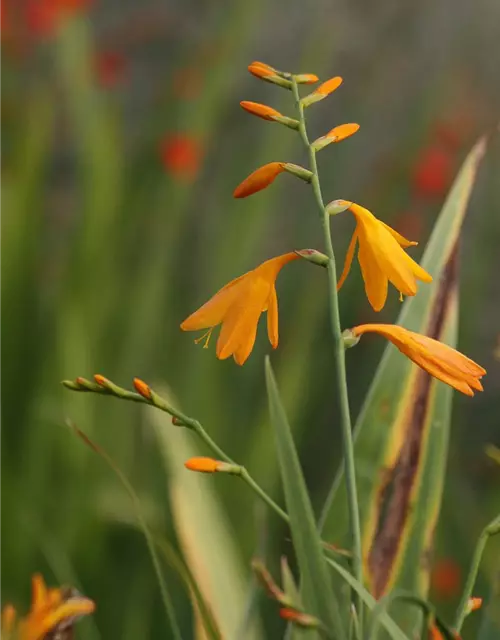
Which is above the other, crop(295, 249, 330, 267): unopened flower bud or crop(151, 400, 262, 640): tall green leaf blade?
crop(295, 249, 330, 267): unopened flower bud

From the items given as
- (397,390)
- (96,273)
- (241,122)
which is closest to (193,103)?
(96,273)

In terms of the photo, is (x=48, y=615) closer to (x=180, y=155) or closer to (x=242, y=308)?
(x=242, y=308)

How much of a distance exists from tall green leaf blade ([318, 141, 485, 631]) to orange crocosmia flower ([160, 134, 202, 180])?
0.73 meters

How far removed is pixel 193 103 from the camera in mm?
1175

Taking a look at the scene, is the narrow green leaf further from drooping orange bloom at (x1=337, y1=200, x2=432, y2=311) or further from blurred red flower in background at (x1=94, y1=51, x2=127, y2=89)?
blurred red flower in background at (x1=94, y1=51, x2=127, y2=89)

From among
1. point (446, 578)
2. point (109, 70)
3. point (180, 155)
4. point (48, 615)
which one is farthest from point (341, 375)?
point (109, 70)

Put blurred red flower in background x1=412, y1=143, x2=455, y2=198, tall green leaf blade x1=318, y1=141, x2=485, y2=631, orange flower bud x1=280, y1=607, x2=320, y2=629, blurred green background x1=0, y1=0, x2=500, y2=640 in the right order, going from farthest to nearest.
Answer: blurred red flower in background x1=412, y1=143, x2=455, y2=198, blurred green background x1=0, y1=0, x2=500, y2=640, tall green leaf blade x1=318, y1=141, x2=485, y2=631, orange flower bud x1=280, y1=607, x2=320, y2=629

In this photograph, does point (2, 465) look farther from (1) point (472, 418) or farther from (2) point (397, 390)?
(1) point (472, 418)

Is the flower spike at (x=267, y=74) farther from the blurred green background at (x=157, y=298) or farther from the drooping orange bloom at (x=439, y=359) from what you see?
the blurred green background at (x=157, y=298)

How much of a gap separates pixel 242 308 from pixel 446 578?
0.78 metres

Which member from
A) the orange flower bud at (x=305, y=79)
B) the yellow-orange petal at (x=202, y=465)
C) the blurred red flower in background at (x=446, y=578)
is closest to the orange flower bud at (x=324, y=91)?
the orange flower bud at (x=305, y=79)

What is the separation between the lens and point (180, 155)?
3.66ft

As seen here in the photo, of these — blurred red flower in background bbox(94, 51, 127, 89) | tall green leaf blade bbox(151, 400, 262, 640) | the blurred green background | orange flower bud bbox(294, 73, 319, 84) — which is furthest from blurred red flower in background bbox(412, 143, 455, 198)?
orange flower bud bbox(294, 73, 319, 84)

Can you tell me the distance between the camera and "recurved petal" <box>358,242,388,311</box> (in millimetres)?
280
